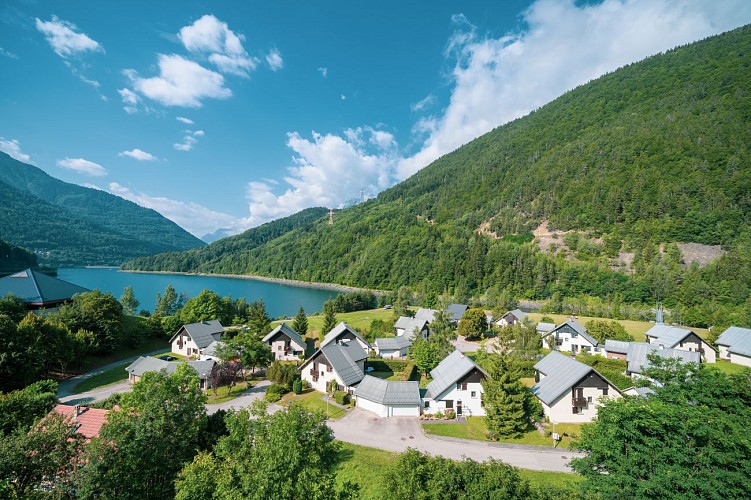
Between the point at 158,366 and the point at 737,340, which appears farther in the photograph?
the point at 737,340

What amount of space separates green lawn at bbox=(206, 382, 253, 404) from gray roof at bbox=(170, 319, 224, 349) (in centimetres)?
1372

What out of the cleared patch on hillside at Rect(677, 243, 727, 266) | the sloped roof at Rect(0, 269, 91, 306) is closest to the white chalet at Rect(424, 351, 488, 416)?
the sloped roof at Rect(0, 269, 91, 306)

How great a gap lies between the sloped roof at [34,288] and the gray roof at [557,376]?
2992 inches

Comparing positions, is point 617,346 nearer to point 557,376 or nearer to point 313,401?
point 557,376

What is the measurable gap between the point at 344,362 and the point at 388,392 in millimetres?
7848

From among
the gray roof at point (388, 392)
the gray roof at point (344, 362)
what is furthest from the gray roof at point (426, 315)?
the gray roof at point (388, 392)

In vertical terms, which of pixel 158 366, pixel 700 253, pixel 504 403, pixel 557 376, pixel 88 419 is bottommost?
pixel 158 366

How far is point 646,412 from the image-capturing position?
54.9ft

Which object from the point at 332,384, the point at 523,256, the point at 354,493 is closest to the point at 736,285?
the point at 523,256

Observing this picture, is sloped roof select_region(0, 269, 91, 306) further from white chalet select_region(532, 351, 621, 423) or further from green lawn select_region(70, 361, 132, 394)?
white chalet select_region(532, 351, 621, 423)

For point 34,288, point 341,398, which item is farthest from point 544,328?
point 34,288

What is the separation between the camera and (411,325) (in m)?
61.1

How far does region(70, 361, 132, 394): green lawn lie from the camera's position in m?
35.4

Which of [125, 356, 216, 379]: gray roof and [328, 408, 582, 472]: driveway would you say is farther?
[125, 356, 216, 379]: gray roof
